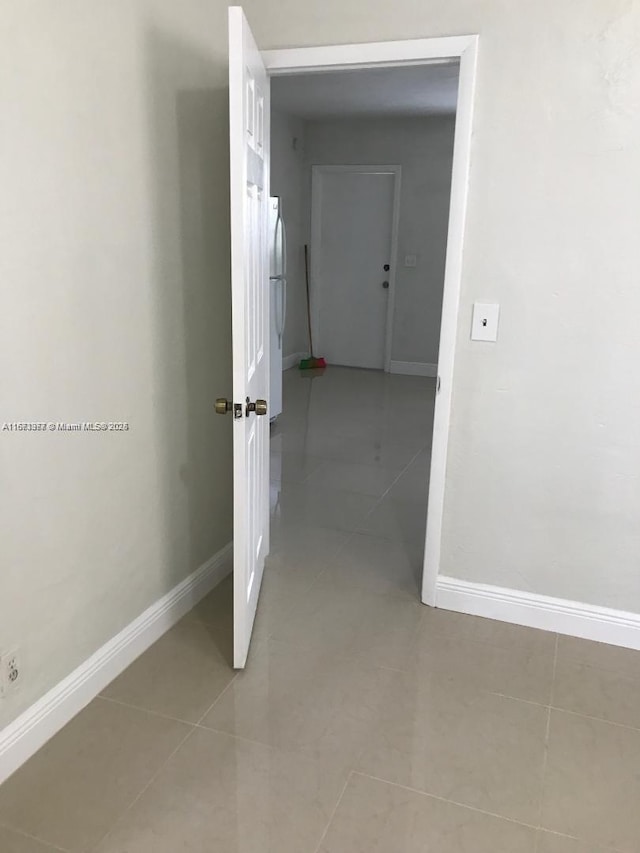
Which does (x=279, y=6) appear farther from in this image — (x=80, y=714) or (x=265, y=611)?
(x=80, y=714)

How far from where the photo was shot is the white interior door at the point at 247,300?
1.87 metres

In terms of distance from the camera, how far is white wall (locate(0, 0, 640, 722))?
5.62 feet

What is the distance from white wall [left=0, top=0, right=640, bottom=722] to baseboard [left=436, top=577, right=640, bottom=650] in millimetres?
54

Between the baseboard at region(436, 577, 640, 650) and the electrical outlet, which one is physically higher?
the electrical outlet

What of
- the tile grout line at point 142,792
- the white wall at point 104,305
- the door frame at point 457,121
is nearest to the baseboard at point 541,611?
the door frame at point 457,121

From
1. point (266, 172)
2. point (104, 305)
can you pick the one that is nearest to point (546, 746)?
point (104, 305)

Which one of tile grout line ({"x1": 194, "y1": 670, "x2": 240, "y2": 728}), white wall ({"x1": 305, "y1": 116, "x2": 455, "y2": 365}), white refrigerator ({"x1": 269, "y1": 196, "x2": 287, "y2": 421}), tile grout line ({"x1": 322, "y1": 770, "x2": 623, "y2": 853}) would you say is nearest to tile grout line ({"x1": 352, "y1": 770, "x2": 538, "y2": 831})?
tile grout line ({"x1": 322, "y1": 770, "x2": 623, "y2": 853})

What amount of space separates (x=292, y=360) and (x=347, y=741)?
18.8 ft

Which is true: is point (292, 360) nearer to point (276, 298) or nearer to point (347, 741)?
point (276, 298)

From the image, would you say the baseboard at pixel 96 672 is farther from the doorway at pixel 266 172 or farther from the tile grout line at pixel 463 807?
the tile grout line at pixel 463 807

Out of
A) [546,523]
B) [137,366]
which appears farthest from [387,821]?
[137,366]

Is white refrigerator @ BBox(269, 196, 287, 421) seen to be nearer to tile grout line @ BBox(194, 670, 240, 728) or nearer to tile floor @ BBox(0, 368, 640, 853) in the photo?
tile floor @ BBox(0, 368, 640, 853)

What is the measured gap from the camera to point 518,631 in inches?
99.4

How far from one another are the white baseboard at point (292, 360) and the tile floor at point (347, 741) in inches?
177
